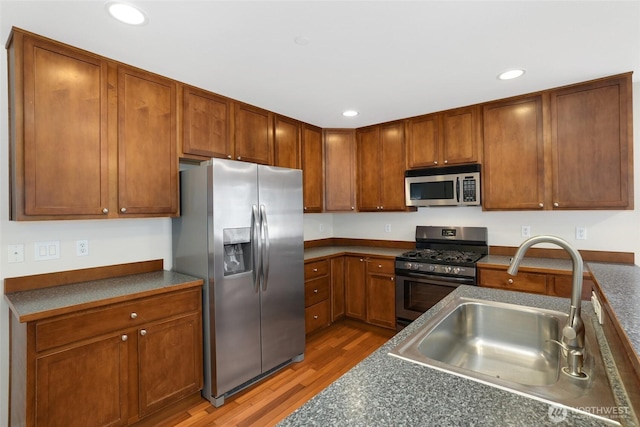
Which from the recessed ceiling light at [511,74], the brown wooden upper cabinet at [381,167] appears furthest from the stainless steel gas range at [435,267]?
the recessed ceiling light at [511,74]

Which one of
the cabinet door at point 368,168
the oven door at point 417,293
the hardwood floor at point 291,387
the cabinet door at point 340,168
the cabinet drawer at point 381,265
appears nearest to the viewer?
the hardwood floor at point 291,387

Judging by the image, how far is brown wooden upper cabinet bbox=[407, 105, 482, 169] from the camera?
9.88 ft

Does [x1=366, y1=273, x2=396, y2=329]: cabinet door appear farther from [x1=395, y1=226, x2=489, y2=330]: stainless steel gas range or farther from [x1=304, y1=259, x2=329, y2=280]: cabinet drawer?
[x1=304, y1=259, x2=329, y2=280]: cabinet drawer

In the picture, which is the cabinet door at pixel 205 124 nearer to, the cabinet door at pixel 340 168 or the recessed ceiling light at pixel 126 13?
the recessed ceiling light at pixel 126 13

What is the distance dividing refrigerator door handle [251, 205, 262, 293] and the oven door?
153 centimetres

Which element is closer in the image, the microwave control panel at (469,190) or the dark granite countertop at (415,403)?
the dark granite countertop at (415,403)

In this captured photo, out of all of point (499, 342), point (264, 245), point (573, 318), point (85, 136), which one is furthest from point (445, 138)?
point (85, 136)

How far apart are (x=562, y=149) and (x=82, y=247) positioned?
3.82m

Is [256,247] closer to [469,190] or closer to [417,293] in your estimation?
[417,293]

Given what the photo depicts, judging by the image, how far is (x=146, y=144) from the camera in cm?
221

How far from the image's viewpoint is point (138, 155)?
218cm

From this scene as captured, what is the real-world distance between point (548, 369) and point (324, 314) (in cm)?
243

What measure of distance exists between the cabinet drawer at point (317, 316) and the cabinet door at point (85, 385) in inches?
66.9

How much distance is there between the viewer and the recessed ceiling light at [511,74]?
7.46 feet
